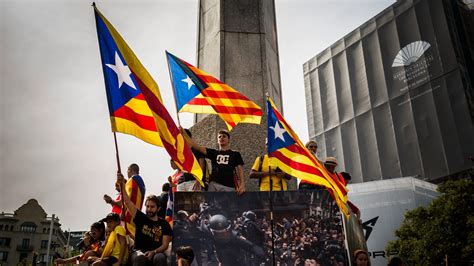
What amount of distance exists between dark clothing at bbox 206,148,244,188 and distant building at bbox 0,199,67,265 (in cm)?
7420

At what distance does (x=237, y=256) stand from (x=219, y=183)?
1.17m

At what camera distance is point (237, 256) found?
4.67 metres

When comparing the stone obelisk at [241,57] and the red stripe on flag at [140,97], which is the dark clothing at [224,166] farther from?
the red stripe on flag at [140,97]

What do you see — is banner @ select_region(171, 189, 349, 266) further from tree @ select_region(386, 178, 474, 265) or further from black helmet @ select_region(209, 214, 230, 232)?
tree @ select_region(386, 178, 474, 265)

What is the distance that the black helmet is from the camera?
4.84 metres

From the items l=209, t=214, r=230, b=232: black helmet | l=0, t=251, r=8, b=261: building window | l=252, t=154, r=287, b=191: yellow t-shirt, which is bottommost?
l=209, t=214, r=230, b=232: black helmet

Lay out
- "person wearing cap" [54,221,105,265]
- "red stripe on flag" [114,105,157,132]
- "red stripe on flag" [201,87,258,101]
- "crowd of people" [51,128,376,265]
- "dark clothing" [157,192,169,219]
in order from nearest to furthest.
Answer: "crowd of people" [51,128,376,265], "red stripe on flag" [114,105,157,132], "person wearing cap" [54,221,105,265], "dark clothing" [157,192,169,219], "red stripe on flag" [201,87,258,101]

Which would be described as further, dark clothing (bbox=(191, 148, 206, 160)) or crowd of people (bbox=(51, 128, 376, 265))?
dark clothing (bbox=(191, 148, 206, 160))

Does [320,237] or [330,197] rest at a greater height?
[330,197]

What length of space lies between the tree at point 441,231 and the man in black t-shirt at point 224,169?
42.7 feet

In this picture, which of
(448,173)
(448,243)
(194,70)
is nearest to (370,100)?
(448,173)

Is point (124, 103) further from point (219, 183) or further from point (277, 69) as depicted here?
point (277, 69)

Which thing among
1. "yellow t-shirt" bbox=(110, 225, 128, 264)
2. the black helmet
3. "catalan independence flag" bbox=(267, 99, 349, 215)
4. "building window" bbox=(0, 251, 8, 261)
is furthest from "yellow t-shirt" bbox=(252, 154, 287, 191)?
"building window" bbox=(0, 251, 8, 261)

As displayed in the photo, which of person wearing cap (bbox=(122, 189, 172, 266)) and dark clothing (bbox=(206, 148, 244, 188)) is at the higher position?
dark clothing (bbox=(206, 148, 244, 188))
